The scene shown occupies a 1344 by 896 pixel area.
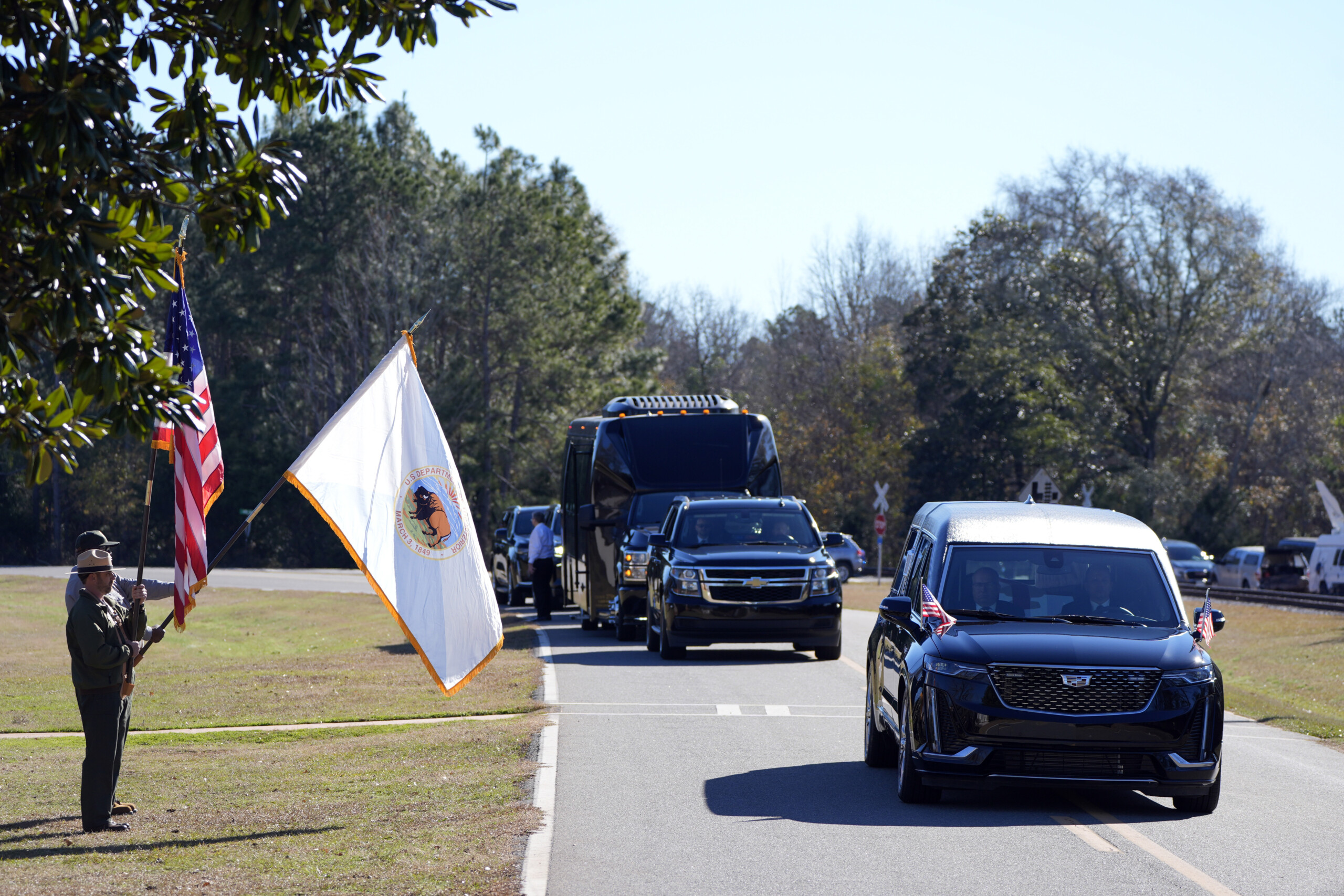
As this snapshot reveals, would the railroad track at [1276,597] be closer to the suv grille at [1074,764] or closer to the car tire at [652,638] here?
the car tire at [652,638]

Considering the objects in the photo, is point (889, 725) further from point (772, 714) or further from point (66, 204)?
point (66, 204)

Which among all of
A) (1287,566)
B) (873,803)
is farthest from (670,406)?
(1287,566)

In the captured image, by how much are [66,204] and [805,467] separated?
7234 cm

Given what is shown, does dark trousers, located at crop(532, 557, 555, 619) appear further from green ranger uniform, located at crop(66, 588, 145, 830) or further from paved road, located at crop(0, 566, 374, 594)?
green ranger uniform, located at crop(66, 588, 145, 830)

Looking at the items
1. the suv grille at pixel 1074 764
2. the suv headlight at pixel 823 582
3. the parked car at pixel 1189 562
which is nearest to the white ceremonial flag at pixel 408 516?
the suv grille at pixel 1074 764

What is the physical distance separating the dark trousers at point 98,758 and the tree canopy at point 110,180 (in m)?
3.23

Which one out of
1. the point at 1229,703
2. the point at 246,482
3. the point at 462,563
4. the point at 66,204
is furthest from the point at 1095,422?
the point at 66,204

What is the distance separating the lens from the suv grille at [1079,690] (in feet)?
31.1

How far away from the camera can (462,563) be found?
1070cm

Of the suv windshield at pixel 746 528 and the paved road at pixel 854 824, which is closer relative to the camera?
the paved road at pixel 854 824

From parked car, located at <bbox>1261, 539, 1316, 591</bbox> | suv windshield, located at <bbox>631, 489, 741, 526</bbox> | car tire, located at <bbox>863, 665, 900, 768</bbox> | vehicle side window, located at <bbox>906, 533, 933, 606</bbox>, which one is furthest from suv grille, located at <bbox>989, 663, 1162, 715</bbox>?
parked car, located at <bbox>1261, 539, 1316, 591</bbox>

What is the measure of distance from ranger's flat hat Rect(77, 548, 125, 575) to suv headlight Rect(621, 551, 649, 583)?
1352cm

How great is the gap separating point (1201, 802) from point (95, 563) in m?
6.91

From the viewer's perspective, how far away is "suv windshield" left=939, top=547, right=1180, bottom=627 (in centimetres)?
1040
